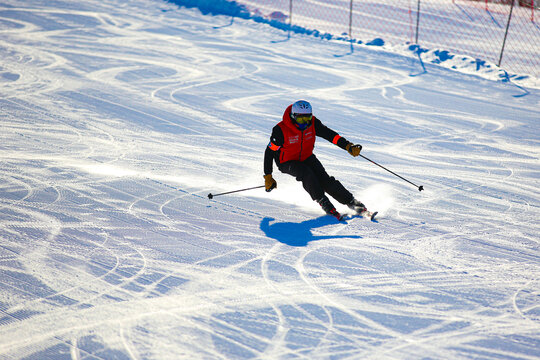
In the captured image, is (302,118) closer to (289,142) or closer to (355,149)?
(289,142)

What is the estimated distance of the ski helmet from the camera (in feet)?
20.5

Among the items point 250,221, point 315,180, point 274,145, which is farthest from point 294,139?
point 250,221

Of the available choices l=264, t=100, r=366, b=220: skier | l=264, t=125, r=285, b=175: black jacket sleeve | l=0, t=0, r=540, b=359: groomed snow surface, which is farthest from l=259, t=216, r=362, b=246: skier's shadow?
l=264, t=125, r=285, b=175: black jacket sleeve

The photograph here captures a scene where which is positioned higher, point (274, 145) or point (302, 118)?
point (302, 118)

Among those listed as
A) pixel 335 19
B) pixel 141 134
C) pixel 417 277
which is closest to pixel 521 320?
pixel 417 277

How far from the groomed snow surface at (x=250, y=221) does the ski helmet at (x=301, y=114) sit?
44.3 inches

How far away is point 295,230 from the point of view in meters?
6.09

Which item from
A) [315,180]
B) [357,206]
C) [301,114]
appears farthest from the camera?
[357,206]

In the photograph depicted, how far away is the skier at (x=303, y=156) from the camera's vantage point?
6.37m

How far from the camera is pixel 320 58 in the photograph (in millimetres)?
15242

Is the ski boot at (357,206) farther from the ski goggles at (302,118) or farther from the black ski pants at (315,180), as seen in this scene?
the ski goggles at (302,118)

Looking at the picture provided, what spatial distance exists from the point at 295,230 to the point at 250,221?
0.58 metres

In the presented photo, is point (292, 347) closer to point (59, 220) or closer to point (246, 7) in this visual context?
point (59, 220)

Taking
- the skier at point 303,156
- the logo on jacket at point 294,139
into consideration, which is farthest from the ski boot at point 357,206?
the logo on jacket at point 294,139
